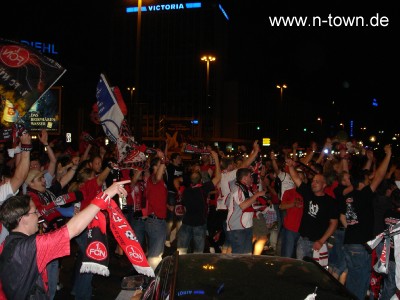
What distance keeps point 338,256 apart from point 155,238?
123 inches

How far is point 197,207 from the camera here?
9266mm

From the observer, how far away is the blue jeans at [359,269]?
7.16 meters

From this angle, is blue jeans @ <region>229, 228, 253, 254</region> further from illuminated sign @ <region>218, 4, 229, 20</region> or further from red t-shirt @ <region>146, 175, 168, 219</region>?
illuminated sign @ <region>218, 4, 229, 20</region>

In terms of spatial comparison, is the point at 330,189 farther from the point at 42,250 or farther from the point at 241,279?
the point at 42,250

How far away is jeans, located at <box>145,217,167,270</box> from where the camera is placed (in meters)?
8.70

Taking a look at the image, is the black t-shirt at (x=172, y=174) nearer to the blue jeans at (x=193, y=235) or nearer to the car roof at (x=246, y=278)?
the blue jeans at (x=193, y=235)

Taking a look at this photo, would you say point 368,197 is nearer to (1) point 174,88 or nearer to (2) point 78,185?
(2) point 78,185

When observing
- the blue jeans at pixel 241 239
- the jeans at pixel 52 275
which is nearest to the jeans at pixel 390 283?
the blue jeans at pixel 241 239

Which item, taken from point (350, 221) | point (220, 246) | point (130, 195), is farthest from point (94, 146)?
point (350, 221)

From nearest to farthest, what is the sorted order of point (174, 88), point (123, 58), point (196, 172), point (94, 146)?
point (196, 172) → point (94, 146) → point (174, 88) → point (123, 58)

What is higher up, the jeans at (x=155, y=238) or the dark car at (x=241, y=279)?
the dark car at (x=241, y=279)

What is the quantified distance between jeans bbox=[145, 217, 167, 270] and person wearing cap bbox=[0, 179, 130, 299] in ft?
16.2

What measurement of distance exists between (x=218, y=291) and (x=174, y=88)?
2826 inches

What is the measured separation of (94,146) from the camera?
1317 centimetres
